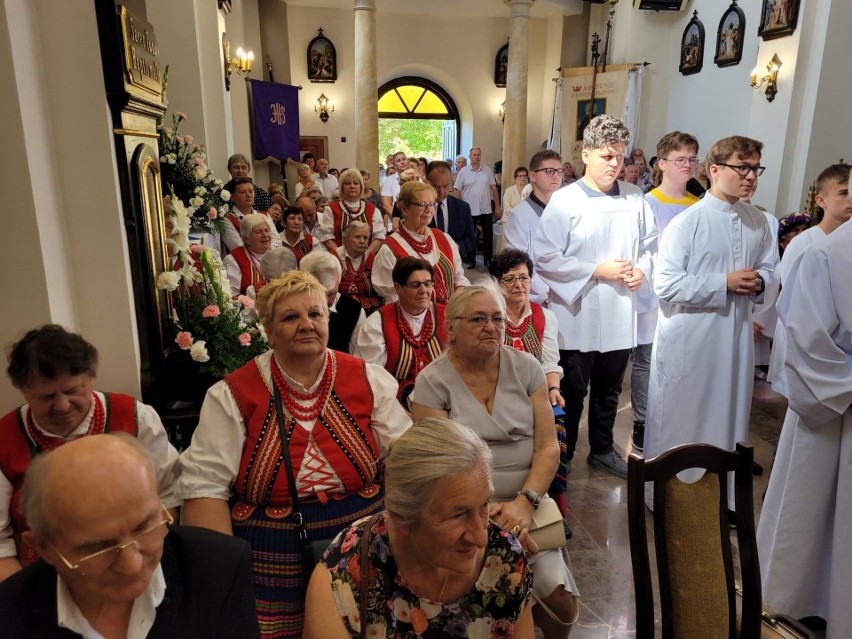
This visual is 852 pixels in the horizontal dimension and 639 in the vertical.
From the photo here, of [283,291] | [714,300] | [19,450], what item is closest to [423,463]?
[283,291]

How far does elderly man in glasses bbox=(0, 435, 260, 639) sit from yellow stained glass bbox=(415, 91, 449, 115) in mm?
15967

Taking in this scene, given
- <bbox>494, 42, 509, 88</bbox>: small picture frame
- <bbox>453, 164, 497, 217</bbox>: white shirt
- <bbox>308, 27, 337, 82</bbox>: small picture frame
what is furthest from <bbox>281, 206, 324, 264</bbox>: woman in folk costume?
<bbox>494, 42, 509, 88</bbox>: small picture frame

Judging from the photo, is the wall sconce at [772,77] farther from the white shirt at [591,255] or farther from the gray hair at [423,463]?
the gray hair at [423,463]

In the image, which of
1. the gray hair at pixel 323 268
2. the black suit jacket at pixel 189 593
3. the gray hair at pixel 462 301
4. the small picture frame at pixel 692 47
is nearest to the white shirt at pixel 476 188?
the small picture frame at pixel 692 47

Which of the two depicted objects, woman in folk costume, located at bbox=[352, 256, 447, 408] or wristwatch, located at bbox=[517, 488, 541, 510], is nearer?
wristwatch, located at bbox=[517, 488, 541, 510]

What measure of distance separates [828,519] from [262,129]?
10933 millimetres

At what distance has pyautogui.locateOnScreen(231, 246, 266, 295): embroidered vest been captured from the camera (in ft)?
14.2

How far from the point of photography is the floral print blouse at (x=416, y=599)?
149 centimetres

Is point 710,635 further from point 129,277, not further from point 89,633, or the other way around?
point 129,277

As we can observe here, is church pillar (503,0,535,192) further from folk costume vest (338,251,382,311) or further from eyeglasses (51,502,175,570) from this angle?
eyeglasses (51,502,175,570)

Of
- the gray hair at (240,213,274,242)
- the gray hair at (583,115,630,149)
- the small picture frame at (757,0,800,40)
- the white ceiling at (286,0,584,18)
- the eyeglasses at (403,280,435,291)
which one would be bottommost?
the eyeglasses at (403,280,435,291)

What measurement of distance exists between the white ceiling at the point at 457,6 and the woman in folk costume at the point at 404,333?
12153 millimetres

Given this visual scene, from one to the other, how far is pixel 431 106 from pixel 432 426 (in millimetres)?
15825

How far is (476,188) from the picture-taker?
12.2 meters
